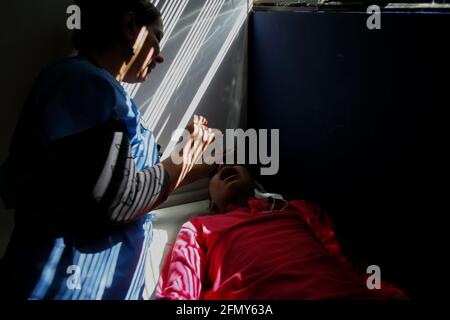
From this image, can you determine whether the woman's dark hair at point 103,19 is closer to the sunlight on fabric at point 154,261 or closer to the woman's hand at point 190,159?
the woman's hand at point 190,159

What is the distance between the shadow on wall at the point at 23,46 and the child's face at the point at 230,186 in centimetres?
90

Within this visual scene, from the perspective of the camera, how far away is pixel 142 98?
187 centimetres

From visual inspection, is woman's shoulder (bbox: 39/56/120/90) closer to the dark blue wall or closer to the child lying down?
the child lying down

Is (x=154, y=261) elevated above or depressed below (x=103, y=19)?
below

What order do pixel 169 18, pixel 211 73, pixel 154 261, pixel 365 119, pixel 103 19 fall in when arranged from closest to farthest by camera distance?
pixel 103 19
pixel 365 119
pixel 154 261
pixel 169 18
pixel 211 73

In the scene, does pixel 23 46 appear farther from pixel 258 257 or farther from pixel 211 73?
pixel 258 257

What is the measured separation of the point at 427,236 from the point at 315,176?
24.8 inches

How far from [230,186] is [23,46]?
3.48ft

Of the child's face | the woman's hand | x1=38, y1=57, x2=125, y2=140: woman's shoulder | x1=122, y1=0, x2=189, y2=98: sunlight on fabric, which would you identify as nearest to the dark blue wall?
the child's face

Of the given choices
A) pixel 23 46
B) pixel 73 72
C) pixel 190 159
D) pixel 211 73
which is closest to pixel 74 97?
pixel 73 72

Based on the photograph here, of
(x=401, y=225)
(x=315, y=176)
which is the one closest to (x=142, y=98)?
(x=315, y=176)

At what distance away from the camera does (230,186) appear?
1960mm

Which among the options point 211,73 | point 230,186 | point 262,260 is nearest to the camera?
point 262,260

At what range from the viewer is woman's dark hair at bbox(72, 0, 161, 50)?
1.06 metres
